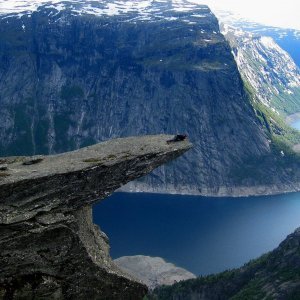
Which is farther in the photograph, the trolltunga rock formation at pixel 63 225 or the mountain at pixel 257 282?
the mountain at pixel 257 282

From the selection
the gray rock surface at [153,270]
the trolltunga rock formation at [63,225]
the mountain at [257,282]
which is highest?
the trolltunga rock formation at [63,225]

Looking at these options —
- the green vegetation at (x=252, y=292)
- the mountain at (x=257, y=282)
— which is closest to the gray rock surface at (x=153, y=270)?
the mountain at (x=257, y=282)

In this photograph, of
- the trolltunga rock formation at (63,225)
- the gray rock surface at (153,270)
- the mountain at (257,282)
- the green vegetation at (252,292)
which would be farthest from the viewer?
the gray rock surface at (153,270)

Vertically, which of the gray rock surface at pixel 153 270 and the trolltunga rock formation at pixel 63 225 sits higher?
the trolltunga rock formation at pixel 63 225

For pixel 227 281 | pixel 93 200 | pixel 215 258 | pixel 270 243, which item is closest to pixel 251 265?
pixel 227 281

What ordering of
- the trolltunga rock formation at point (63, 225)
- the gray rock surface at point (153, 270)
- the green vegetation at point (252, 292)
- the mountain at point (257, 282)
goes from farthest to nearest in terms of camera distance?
the gray rock surface at point (153, 270) → the mountain at point (257, 282) → the green vegetation at point (252, 292) → the trolltunga rock formation at point (63, 225)

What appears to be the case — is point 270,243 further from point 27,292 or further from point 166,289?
point 27,292

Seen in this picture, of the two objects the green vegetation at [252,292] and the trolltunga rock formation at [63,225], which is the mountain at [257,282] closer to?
the green vegetation at [252,292]
